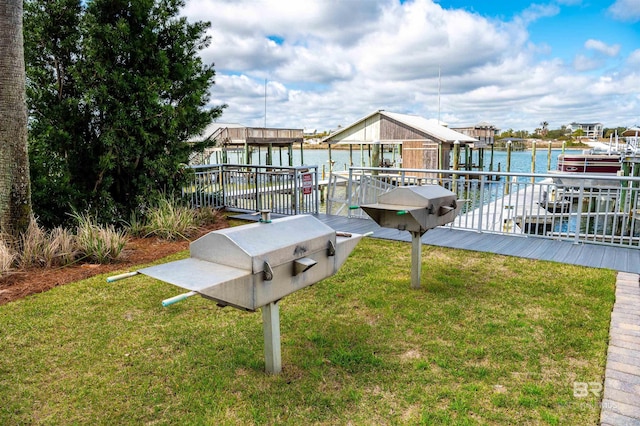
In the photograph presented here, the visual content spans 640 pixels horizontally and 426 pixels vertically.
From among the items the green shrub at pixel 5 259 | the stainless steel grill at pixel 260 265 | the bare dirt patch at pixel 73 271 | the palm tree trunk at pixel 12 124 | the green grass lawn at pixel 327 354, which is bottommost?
the green grass lawn at pixel 327 354

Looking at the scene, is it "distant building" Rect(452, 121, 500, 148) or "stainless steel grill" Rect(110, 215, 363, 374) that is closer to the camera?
"stainless steel grill" Rect(110, 215, 363, 374)

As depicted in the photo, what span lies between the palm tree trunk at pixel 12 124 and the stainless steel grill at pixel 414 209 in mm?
4591

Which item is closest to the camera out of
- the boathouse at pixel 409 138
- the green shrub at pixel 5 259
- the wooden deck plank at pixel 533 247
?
the green shrub at pixel 5 259

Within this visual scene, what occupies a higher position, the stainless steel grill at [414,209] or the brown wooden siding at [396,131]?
the brown wooden siding at [396,131]

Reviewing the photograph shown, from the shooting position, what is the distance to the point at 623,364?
113 inches

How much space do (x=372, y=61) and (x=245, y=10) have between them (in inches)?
622

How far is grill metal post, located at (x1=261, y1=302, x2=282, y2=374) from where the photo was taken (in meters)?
2.62

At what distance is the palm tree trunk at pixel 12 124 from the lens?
202 inches

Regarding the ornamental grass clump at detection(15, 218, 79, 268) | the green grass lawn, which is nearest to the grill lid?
the green grass lawn

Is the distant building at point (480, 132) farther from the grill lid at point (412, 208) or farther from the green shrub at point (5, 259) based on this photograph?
the green shrub at point (5, 259)

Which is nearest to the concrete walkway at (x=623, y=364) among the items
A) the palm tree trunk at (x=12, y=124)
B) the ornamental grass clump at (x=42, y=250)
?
Answer: the ornamental grass clump at (x=42, y=250)

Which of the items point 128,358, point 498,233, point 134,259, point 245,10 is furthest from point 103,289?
point 245,10

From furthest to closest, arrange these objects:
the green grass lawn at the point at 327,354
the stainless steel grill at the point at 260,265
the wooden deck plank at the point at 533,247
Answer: the wooden deck plank at the point at 533,247 → the green grass lawn at the point at 327,354 → the stainless steel grill at the point at 260,265

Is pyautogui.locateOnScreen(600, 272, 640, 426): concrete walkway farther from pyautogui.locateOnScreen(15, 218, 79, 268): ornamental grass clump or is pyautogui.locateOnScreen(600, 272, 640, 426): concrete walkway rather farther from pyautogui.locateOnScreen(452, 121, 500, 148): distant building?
pyautogui.locateOnScreen(452, 121, 500, 148): distant building
